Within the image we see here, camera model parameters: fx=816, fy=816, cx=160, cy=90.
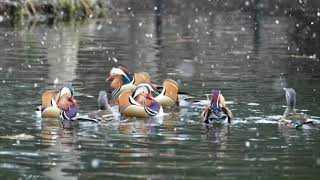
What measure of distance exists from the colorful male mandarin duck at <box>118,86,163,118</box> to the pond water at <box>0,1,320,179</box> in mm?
313

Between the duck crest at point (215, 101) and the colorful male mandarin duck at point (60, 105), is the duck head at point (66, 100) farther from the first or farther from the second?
the duck crest at point (215, 101)

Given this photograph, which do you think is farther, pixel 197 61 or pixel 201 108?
pixel 197 61

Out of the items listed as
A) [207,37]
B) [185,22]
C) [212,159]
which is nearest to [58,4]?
[185,22]

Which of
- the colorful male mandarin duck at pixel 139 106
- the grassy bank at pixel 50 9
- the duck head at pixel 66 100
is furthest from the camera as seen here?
the grassy bank at pixel 50 9

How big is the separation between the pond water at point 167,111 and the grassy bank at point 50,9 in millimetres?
9543

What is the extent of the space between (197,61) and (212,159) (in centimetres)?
1894

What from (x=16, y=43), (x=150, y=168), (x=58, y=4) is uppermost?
(x=58, y=4)

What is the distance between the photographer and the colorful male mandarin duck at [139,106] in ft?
59.2

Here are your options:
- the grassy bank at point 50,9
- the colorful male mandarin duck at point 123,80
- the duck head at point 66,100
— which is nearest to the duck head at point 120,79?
the colorful male mandarin duck at point 123,80

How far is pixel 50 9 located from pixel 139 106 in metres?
45.6

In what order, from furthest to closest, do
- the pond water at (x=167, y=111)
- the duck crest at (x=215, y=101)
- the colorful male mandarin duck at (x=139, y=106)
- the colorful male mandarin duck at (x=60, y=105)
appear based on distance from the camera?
the colorful male mandarin duck at (x=139, y=106), the colorful male mandarin duck at (x=60, y=105), the duck crest at (x=215, y=101), the pond water at (x=167, y=111)

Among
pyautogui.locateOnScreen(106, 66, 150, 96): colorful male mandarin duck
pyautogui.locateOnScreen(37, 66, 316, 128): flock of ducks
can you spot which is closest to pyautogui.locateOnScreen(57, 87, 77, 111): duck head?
pyautogui.locateOnScreen(37, 66, 316, 128): flock of ducks

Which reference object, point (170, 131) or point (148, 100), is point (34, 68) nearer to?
point (148, 100)

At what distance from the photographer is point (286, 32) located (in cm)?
5138
